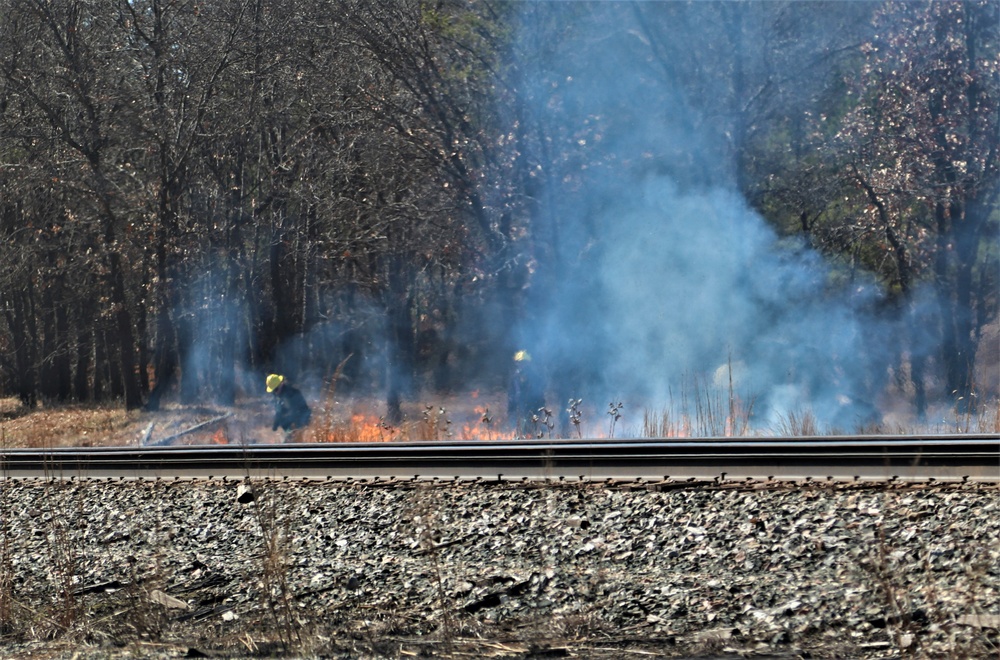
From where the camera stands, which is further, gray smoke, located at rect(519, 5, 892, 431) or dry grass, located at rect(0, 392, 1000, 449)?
gray smoke, located at rect(519, 5, 892, 431)

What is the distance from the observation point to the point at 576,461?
855 cm

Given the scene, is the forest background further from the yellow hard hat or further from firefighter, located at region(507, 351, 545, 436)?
the yellow hard hat

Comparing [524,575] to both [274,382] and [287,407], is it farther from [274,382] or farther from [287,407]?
[274,382]

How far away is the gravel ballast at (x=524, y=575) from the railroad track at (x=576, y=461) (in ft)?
1.49

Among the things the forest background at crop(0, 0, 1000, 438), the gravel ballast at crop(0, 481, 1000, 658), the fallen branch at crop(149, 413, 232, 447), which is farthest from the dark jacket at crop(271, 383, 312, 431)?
the gravel ballast at crop(0, 481, 1000, 658)

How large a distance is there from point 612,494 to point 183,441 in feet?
36.8

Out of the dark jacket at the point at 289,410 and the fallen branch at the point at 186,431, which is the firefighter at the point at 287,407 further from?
the fallen branch at the point at 186,431

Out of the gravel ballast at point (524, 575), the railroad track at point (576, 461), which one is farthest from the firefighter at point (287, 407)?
the gravel ballast at point (524, 575)

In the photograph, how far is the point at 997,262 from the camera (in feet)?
65.0

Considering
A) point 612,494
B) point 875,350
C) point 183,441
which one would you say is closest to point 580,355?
point 875,350

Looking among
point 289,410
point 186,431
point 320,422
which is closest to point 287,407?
point 289,410

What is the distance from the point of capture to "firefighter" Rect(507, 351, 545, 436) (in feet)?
61.7

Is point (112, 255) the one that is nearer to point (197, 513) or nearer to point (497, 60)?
point (497, 60)

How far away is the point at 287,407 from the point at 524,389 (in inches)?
222
